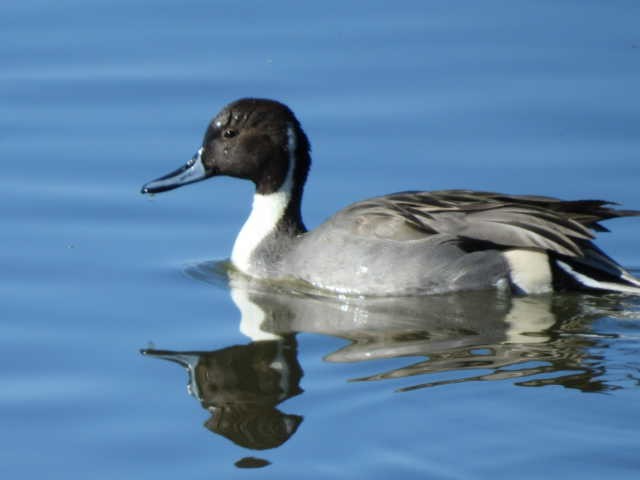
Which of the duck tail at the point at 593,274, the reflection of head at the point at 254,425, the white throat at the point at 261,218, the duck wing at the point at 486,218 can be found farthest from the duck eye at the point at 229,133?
the reflection of head at the point at 254,425

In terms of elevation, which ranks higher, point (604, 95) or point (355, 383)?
point (604, 95)

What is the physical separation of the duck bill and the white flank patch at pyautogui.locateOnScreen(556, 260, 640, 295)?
2340 mm

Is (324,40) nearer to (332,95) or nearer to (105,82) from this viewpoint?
(332,95)

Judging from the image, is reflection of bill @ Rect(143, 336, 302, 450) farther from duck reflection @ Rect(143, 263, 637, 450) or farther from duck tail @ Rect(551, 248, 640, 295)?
duck tail @ Rect(551, 248, 640, 295)

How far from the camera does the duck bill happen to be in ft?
32.2

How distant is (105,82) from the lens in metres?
11.9

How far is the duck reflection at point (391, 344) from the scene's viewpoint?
7.27m

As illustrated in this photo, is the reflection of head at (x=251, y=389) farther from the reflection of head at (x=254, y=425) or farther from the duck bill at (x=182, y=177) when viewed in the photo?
the duck bill at (x=182, y=177)

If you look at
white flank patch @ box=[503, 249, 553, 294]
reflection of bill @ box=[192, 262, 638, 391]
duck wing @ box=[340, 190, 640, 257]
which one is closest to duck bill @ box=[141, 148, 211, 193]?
reflection of bill @ box=[192, 262, 638, 391]

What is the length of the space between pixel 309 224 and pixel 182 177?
2.99 feet

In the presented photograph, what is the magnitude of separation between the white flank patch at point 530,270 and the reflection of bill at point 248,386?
1.59 meters

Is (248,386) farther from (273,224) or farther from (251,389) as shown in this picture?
(273,224)

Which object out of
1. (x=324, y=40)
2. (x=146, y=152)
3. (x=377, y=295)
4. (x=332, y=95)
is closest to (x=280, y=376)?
(x=377, y=295)

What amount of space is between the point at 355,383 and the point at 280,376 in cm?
47
